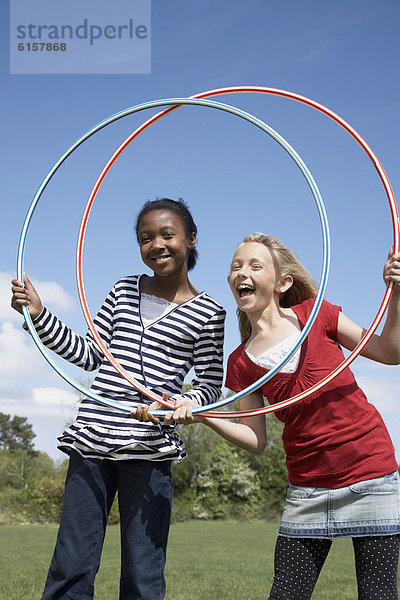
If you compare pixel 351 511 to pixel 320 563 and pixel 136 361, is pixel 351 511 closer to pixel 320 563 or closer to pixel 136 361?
pixel 320 563

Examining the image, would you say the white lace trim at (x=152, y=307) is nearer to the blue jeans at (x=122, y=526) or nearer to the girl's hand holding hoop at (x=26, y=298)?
the girl's hand holding hoop at (x=26, y=298)

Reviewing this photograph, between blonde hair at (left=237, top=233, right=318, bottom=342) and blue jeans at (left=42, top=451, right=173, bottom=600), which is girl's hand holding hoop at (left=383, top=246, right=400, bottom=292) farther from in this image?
blue jeans at (left=42, top=451, right=173, bottom=600)

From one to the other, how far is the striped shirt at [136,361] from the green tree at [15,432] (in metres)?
63.2

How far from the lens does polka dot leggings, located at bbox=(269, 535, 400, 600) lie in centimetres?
320

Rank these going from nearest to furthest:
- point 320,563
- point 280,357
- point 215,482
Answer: point 320,563 → point 280,357 → point 215,482

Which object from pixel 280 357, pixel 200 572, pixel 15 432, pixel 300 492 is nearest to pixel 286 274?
pixel 280 357

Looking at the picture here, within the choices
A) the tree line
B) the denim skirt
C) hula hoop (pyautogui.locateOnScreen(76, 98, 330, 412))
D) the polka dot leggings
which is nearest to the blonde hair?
hula hoop (pyautogui.locateOnScreen(76, 98, 330, 412))

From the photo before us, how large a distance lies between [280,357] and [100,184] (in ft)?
5.45

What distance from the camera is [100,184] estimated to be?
4.20 m

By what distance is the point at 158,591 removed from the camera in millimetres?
3400

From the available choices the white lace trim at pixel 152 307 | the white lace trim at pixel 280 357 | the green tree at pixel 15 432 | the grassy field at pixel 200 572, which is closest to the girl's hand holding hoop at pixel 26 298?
the white lace trim at pixel 152 307

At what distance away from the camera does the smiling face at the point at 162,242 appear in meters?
3.80

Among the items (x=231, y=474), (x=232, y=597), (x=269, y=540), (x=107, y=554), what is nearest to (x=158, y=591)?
(x=232, y=597)

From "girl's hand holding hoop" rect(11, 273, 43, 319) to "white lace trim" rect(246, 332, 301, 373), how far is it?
4.38 ft
